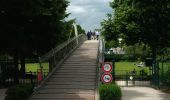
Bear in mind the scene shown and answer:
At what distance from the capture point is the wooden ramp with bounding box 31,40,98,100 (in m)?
27.0

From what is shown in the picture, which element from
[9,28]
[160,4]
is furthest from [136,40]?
[9,28]

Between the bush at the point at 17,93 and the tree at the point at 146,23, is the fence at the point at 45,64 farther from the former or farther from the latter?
the tree at the point at 146,23

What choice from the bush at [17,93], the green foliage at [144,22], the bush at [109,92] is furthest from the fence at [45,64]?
the bush at [109,92]

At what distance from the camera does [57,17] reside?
125ft

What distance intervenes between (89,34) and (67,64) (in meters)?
26.1

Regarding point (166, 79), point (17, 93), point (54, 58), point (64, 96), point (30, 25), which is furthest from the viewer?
point (166, 79)

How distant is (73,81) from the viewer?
30578 millimetres

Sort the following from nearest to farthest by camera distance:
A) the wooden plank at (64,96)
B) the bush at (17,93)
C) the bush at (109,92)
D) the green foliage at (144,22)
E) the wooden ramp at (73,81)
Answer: the bush at (17,93) → the bush at (109,92) → the wooden plank at (64,96) → the wooden ramp at (73,81) → the green foliage at (144,22)

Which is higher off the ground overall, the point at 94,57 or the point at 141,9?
the point at 141,9

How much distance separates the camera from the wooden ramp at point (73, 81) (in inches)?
1064

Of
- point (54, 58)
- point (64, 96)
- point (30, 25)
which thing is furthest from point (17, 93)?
point (30, 25)

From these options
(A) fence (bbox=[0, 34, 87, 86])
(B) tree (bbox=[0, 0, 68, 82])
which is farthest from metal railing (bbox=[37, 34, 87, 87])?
(B) tree (bbox=[0, 0, 68, 82])

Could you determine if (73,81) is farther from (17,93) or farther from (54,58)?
(17,93)

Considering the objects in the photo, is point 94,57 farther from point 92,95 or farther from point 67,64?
point 92,95
